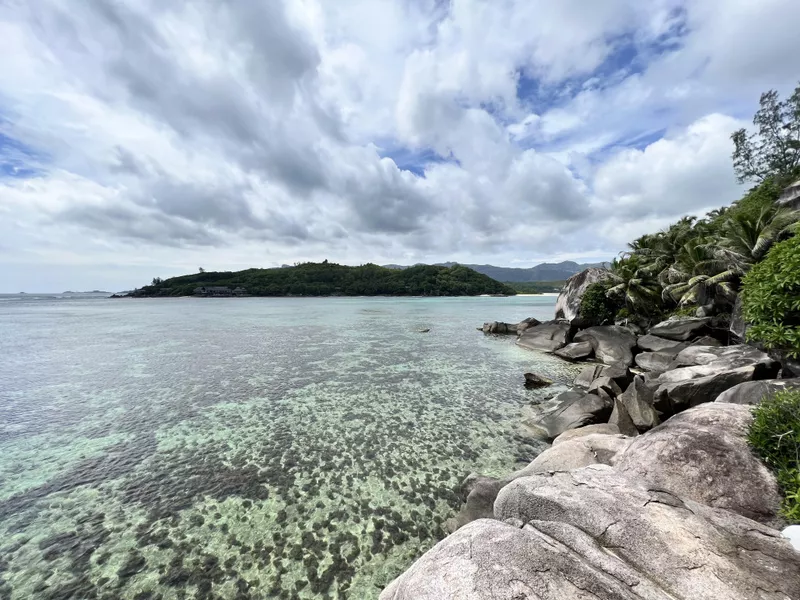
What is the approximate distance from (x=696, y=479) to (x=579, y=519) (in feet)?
12.8

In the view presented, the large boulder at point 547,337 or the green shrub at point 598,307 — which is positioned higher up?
the green shrub at point 598,307

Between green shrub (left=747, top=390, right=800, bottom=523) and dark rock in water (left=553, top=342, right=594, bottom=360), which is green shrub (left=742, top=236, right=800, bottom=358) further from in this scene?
dark rock in water (left=553, top=342, right=594, bottom=360)

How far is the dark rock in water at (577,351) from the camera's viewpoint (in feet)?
101

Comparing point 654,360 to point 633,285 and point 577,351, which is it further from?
point 633,285

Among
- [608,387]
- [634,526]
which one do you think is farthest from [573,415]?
[634,526]

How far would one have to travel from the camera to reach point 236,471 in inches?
454

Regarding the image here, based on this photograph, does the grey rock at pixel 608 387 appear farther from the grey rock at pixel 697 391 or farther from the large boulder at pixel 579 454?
the large boulder at pixel 579 454

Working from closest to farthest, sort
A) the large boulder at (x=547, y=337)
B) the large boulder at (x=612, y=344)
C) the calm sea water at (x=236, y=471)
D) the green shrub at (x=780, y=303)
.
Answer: the calm sea water at (x=236, y=471) < the green shrub at (x=780, y=303) < the large boulder at (x=612, y=344) < the large boulder at (x=547, y=337)

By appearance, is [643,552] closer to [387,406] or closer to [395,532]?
[395,532]

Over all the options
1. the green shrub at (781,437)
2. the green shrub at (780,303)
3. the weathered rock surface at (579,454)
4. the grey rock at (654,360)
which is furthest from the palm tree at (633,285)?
the green shrub at (781,437)

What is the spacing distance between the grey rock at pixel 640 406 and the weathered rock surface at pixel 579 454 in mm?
2045

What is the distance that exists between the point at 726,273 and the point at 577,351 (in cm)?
1264

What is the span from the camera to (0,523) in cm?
888

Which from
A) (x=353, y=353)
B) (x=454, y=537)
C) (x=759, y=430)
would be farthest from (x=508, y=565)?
(x=353, y=353)
